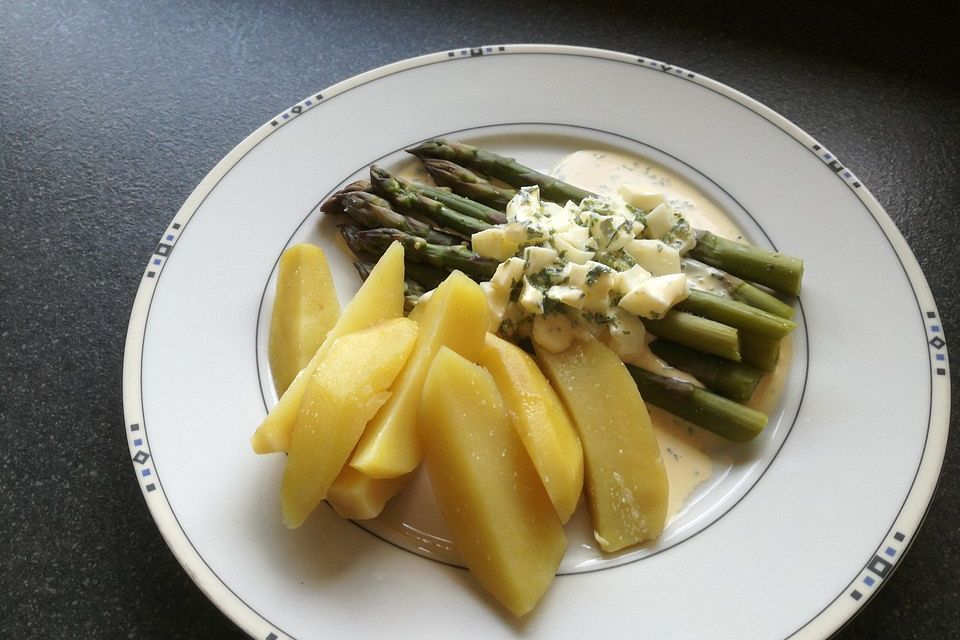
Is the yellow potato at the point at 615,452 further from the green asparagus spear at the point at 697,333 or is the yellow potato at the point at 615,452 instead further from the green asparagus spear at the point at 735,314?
the green asparagus spear at the point at 735,314

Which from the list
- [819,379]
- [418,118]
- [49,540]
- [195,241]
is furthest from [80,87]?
[819,379]

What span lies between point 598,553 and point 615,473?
0.27 m

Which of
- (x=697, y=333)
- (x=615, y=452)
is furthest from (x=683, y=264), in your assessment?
(x=615, y=452)

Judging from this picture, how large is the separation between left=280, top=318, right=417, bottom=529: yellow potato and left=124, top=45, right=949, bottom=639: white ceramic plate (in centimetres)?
24

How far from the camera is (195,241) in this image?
9.48ft

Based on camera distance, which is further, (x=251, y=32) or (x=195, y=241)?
(x=251, y=32)

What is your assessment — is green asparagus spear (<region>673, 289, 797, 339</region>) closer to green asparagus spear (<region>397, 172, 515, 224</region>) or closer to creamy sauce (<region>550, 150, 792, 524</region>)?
creamy sauce (<region>550, 150, 792, 524</region>)

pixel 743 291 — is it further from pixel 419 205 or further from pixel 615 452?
pixel 419 205

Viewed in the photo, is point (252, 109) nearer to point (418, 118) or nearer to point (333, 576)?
point (418, 118)

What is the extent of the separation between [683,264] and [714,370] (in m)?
0.48

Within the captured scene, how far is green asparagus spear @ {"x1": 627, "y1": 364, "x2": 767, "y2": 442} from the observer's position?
2488 mm

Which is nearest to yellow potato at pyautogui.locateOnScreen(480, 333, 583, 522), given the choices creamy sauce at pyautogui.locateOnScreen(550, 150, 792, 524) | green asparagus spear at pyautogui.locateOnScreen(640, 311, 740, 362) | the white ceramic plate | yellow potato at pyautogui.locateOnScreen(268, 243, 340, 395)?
the white ceramic plate

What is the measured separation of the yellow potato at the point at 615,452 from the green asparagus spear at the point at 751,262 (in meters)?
0.73

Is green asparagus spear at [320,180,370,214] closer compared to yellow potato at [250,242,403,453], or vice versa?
yellow potato at [250,242,403,453]
